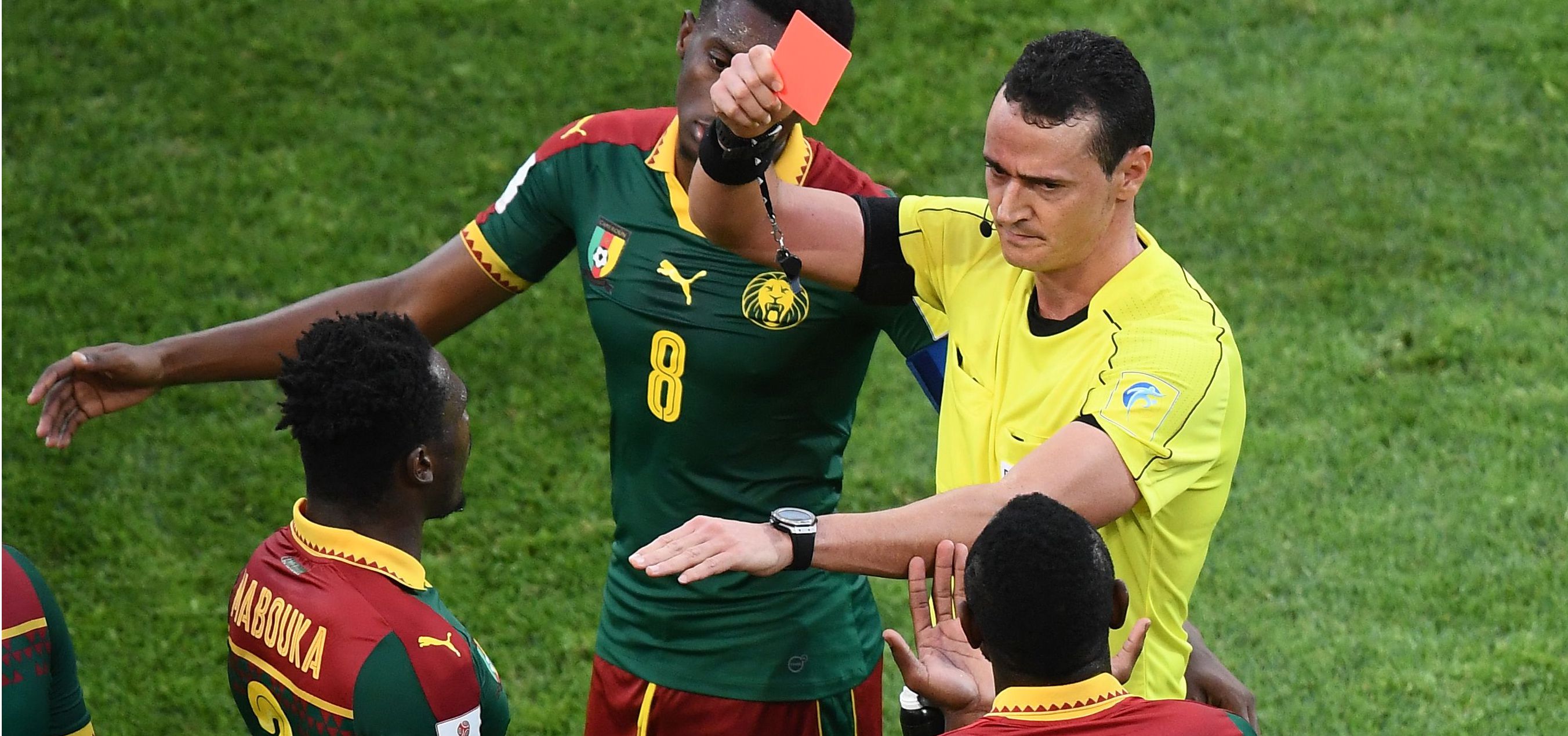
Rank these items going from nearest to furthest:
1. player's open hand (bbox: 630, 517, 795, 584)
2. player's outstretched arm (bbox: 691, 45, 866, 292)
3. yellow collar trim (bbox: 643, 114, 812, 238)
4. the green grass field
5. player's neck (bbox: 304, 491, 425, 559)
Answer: player's open hand (bbox: 630, 517, 795, 584), player's neck (bbox: 304, 491, 425, 559), player's outstretched arm (bbox: 691, 45, 866, 292), yellow collar trim (bbox: 643, 114, 812, 238), the green grass field

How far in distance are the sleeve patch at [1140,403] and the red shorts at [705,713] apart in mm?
1419

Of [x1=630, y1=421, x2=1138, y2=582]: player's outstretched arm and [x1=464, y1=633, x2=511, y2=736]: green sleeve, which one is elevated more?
[x1=630, y1=421, x2=1138, y2=582]: player's outstretched arm

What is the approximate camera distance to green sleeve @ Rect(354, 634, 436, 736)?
10.8ft

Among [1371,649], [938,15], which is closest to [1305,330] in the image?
[1371,649]

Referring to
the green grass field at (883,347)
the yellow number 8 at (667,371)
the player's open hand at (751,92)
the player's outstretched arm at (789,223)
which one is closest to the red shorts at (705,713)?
the yellow number 8 at (667,371)

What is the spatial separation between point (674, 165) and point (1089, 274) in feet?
4.10

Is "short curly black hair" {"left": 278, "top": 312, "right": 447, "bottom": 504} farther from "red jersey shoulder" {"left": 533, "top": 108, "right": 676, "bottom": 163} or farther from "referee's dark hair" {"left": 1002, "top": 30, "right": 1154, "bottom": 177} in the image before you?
"referee's dark hair" {"left": 1002, "top": 30, "right": 1154, "bottom": 177}

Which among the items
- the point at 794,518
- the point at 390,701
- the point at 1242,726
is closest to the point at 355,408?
the point at 390,701

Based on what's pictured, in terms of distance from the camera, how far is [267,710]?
3.53 metres

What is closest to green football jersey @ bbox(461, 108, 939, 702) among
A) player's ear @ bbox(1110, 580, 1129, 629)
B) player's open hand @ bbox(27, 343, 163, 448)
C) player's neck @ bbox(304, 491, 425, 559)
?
player's neck @ bbox(304, 491, 425, 559)

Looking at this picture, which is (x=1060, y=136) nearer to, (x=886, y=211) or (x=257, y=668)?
(x=886, y=211)

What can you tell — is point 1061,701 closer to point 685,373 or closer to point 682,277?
point 685,373

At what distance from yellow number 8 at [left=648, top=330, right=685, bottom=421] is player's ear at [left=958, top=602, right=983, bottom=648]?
132cm

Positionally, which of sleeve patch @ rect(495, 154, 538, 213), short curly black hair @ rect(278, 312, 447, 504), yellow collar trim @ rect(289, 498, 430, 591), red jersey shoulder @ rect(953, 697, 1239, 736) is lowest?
red jersey shoulder @ rect(953, 697, 1239, 736)
